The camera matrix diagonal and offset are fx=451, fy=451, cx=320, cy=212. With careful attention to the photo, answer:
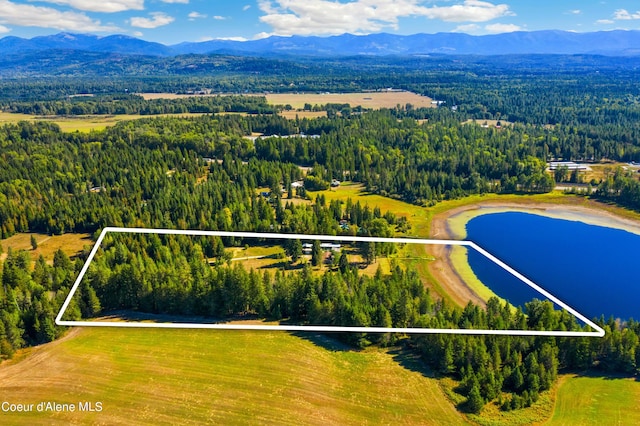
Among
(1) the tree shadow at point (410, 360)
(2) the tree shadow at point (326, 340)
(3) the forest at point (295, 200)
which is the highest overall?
(3) the forest at point (295, 200)

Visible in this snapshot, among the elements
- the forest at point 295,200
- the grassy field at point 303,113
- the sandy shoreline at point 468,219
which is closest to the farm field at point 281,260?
the forest at point 295,200

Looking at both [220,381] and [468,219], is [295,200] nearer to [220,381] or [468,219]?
[468,219]

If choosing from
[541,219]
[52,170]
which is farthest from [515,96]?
[52,170]

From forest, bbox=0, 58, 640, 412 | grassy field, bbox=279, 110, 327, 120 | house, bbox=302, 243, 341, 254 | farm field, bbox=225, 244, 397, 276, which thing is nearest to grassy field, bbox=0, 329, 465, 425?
forest, bbox=0, 58, 640, 412

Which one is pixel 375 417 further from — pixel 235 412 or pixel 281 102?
pixel 281 102

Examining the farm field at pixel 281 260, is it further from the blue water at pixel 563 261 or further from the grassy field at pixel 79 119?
the grassy field at pixel 79 119
